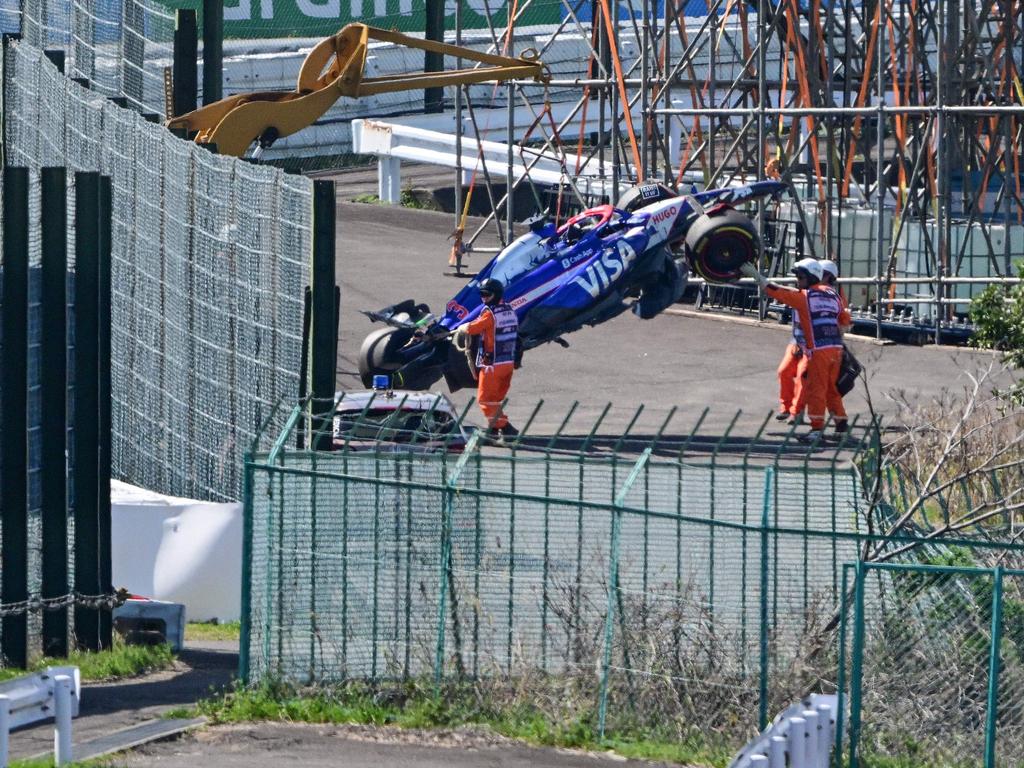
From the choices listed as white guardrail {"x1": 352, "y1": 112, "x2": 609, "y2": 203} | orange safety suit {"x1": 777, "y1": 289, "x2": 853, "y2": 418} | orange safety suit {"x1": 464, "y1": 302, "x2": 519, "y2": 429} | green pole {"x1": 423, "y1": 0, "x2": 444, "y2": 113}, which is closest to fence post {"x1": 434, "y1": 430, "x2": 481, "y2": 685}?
orange safety suit {"x1": 464, "y1": 302, "x2": 519, "y2": 429}

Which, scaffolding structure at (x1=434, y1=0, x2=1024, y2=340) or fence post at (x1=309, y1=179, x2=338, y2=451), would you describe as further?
scaffolding structure at (x1=434, y1=0, x2=1024, y2=340)

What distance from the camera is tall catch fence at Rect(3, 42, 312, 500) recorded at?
11.9 meters

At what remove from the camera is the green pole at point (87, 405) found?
35.0ft

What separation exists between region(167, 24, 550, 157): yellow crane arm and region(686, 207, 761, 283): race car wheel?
3536mm

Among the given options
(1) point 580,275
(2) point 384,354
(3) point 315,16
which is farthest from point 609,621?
(3) point 315,16

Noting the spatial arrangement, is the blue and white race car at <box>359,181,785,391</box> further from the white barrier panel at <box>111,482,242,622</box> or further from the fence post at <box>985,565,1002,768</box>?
the fence post at <box>985,565,1002,768</box>

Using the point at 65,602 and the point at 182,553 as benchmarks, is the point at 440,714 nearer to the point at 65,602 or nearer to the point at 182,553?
the point at 65,602

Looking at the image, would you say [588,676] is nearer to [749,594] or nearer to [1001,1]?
[749,594]

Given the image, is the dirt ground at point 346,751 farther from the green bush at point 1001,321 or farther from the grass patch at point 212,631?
the green bush at point 1001,321

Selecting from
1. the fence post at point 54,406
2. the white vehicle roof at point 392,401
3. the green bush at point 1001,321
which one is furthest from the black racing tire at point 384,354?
the fence post at point 54,406

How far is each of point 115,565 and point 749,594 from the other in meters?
4.53

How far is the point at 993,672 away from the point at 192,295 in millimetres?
6378

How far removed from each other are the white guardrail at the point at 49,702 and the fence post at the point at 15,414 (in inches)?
78.5

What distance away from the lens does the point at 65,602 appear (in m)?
10.5
